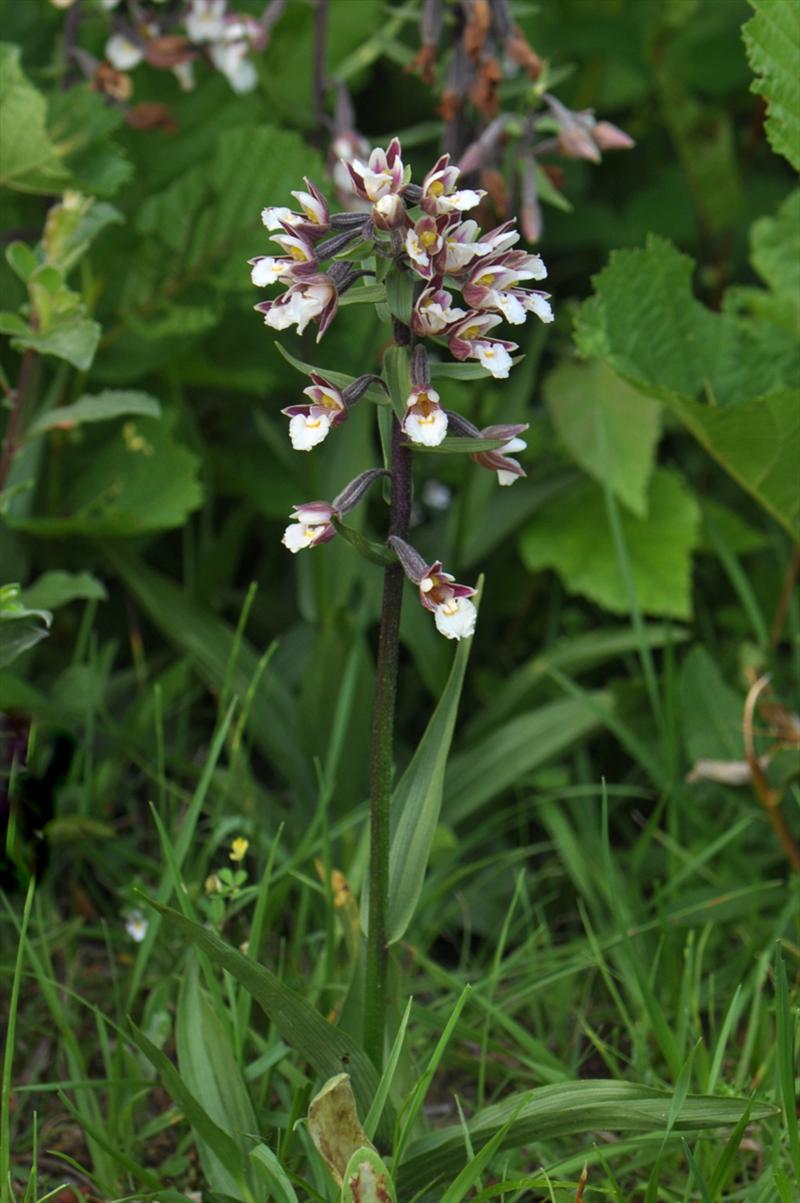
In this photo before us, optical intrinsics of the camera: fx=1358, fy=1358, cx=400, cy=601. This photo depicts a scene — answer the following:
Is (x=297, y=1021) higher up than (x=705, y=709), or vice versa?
(x=297, y=1021)

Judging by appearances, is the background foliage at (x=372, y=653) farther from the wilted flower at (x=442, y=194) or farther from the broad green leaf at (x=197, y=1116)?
the wilted flower at (x=442, y=194)

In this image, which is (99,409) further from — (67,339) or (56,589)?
(56,589)

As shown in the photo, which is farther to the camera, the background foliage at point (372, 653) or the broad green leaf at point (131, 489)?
the broad green leaf at point (131, 489)

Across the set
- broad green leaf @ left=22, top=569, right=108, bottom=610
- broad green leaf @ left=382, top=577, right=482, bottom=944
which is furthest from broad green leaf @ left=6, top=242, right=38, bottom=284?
broad green leaf @ left=382, top=577, right=482, bottom=944

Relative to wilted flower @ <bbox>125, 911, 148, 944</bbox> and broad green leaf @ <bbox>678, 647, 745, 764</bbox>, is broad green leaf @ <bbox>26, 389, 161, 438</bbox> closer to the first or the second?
wilted flower @ <bbox>125, 911, 148, 944</bbox>

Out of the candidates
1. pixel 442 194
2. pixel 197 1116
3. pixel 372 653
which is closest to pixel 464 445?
pixel 442 194

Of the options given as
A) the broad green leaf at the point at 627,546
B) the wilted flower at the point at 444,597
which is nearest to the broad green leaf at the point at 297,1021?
the wilted flower at the point at 444,597
